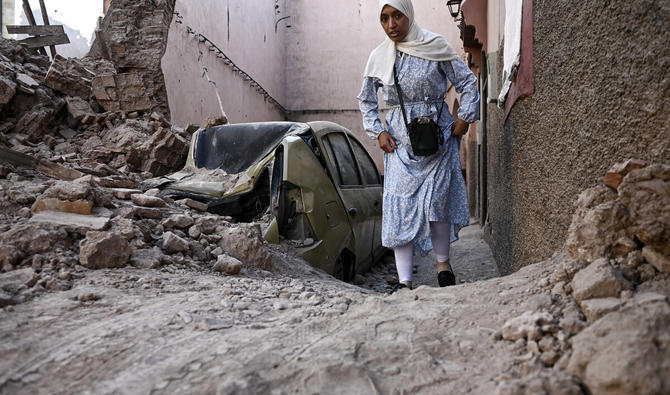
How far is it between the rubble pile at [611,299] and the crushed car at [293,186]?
6.75ft

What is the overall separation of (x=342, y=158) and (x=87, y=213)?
2.16m

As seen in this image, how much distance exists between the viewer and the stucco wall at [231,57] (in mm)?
8305

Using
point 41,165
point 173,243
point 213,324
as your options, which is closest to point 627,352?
point 213,324

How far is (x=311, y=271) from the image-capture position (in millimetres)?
3316

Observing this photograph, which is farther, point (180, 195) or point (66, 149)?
point (66, 149)

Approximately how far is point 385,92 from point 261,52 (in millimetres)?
12441

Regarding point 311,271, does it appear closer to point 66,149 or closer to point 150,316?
point 150,316

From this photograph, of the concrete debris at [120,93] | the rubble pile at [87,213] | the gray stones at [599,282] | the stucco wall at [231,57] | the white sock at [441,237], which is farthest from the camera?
the stucco wall at [231,57]

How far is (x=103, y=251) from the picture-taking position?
7.99 ft

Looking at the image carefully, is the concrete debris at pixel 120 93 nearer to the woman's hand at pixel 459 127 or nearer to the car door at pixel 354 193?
the car door at pixel 354 193

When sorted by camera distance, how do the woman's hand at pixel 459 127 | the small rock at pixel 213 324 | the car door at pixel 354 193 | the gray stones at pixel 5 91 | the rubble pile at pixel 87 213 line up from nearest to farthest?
the small rock at pixel 213 324 < the rubble pile at pixel 87 213 < the woman's hand at pixel 459 127 < the car door at pixel 354 193 < the gray stones at pixel 5 91

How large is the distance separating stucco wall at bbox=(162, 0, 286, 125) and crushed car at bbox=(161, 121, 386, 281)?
160 inches

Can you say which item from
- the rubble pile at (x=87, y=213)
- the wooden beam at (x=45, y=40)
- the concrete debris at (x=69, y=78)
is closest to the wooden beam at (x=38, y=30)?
the wooden beam at (x=45, y=40)

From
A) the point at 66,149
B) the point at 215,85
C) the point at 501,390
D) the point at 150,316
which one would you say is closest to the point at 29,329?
the point at 150,316
